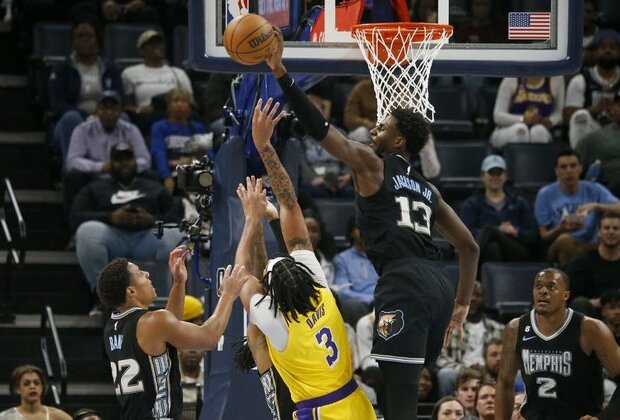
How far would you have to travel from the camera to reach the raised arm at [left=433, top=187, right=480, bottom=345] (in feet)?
27.1

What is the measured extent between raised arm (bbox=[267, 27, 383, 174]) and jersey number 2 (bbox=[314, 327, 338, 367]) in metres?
0.88

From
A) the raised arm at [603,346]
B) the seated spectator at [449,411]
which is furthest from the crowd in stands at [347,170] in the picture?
the raised arm at [603,346]

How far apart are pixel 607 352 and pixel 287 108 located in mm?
3447

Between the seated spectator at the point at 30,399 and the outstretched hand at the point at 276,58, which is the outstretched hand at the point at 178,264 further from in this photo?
the seated spectator at the point at 30,399

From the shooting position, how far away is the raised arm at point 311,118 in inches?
292

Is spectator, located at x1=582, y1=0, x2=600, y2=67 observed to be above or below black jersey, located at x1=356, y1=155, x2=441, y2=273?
above

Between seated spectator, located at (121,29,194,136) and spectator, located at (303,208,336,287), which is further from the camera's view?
seated spectator, located at (121,29,194,136)

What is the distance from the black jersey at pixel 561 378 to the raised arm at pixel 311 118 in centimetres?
230

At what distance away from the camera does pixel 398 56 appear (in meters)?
8.40

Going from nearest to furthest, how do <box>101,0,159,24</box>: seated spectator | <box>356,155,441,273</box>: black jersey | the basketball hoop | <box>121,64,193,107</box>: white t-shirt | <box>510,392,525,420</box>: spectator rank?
1. <box>356,155,441,273</box>: black jersey
2. the basketball hoop
3. <box>510,392,525,420</box>: spectator
4. <box>121,64,193,107</box>: white t-shirt
5. <box>101,0,159,24</box>: seated spectator

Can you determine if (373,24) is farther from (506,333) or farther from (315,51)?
(506,333)

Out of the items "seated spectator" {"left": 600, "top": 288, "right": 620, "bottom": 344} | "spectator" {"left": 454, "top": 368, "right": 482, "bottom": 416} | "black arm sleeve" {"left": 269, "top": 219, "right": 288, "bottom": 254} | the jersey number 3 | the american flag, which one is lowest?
"spectator" {"left": 454, "top": 368, "right": 482, "bottom": 416}

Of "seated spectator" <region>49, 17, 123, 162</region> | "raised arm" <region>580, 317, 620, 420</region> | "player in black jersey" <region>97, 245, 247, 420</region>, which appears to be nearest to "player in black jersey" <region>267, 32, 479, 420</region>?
"player in black jersey" <region>97, 245, 247, 420</region>

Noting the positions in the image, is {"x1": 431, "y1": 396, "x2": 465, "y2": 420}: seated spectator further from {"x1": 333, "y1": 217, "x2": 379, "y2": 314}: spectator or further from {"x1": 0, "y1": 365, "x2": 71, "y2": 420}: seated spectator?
{"x1": 0, "y1": 365, "x2": 71, "y2": 420}: seated spectator
